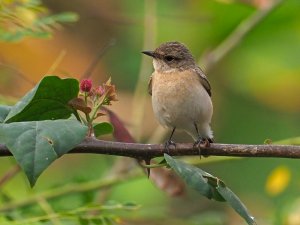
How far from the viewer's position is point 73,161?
5.75m

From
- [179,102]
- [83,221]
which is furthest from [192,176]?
[179,102]

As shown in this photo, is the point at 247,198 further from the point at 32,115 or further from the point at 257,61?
the point at 32,115

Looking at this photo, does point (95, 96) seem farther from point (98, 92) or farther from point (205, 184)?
point (205, 184)

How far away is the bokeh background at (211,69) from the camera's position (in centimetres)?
535

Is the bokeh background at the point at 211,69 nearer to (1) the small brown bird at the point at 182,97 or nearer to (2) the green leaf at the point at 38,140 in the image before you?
(1) the small brown bird at the point at 182,97

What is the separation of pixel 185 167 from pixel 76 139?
0.37 m

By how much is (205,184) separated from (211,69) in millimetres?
3615

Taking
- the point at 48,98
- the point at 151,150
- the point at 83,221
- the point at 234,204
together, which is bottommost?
the point at 83,221

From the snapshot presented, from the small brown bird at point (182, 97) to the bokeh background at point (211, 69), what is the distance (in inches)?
17.0

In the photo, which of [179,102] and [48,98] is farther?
[179,102]

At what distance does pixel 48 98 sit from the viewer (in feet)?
7.45

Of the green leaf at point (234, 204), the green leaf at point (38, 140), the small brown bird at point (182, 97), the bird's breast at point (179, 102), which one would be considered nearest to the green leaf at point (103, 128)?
the green leaf at point (38, 140)

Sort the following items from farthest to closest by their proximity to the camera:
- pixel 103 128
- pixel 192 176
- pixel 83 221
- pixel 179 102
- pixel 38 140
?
pixel 179 102 < pixel 83 221 < pixel 103 128 < pixel 192 176 < pixel 38 140

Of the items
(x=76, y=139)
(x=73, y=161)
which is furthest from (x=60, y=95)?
(x=73, y=161)
